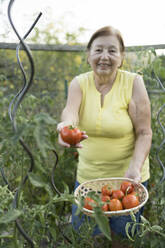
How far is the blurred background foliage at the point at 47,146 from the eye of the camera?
665 millimetres

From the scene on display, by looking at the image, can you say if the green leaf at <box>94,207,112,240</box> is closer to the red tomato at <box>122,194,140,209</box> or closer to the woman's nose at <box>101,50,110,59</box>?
the red tomato at <box>122,194,140,209</box>

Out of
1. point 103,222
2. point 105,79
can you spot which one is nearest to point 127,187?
point 105,79

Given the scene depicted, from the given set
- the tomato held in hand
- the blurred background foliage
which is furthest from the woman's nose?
the tomato held in hand

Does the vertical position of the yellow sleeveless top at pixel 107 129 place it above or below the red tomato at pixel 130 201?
above

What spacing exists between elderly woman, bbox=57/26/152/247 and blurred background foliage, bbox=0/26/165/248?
204 millimetres

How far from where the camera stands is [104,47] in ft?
4.82

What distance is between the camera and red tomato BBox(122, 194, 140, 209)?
125 cm

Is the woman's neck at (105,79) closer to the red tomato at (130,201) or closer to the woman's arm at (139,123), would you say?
the woman's arm at (139,123)

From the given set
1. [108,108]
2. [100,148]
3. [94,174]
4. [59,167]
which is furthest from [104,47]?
[59,167]

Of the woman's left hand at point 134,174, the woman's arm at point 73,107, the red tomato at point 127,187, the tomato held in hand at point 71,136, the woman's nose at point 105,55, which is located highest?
the woman's nose at point 105,55

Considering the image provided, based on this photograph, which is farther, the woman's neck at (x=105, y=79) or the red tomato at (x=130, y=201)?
the woman's neck at (x=105, y=79)

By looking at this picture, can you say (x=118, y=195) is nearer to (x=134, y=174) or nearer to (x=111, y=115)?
(x=134, y=174)

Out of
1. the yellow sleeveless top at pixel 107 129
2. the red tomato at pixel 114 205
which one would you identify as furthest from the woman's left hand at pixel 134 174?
the red tomato at pixel 114 205

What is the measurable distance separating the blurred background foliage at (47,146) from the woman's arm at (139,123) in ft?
0.63
